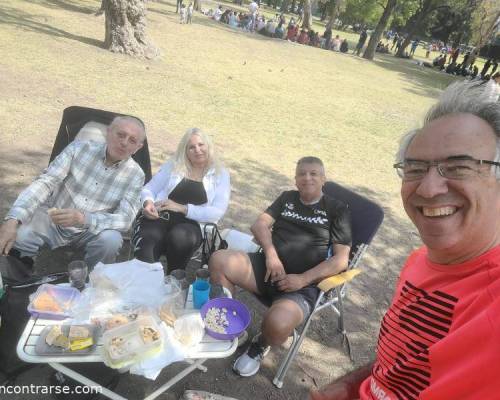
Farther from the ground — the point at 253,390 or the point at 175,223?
the point at 175,223

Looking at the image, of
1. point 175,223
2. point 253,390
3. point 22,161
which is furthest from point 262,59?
point 253,390

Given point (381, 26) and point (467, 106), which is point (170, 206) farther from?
point (381, 26)

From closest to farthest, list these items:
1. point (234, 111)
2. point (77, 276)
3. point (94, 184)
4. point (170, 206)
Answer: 1. point (77, 276)
2. point (94, 184)
3. point (170, 206)
4. point (234, 111)

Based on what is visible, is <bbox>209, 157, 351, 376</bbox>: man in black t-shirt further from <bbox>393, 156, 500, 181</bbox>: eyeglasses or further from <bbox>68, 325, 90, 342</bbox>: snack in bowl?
<bbox>393, 156, 500, 181</bbox>: eyeglasses

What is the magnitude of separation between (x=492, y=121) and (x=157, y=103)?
24.5ft

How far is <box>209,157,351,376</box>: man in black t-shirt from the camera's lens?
2.74m

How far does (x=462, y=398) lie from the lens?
1.24 m

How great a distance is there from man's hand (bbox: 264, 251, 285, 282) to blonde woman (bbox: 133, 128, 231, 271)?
0.72m

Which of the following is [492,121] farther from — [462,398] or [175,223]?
[175,223]

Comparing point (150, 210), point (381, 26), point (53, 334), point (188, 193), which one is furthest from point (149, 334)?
point (381, 26)

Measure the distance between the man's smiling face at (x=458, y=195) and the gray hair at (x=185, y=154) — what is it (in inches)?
90.5

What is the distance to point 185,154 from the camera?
3.54 metres

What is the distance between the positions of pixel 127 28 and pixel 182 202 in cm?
917

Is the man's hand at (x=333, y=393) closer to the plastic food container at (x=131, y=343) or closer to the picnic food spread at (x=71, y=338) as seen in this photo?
the plastic food container at (x=131, y=343)
